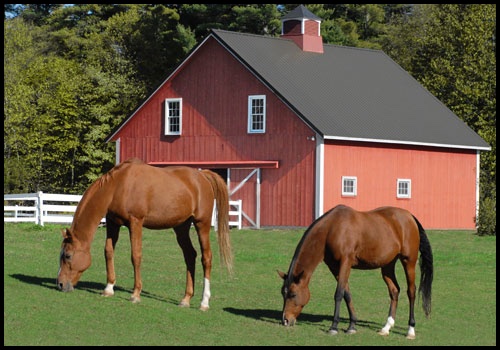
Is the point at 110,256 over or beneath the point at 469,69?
beneath

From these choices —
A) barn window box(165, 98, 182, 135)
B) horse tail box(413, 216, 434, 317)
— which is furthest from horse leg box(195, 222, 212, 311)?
barn window box(165, 98, 182, 135)

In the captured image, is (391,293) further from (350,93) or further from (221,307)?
(350,93)

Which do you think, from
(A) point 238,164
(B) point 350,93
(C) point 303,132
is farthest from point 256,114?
(B) point 350,93

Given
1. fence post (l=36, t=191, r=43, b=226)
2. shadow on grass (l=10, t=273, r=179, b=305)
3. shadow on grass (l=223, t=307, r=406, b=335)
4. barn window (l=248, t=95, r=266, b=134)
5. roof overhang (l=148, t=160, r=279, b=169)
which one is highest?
barn window (l=248, t=95, r=266, b=134)

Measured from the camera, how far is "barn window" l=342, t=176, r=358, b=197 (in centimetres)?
3766

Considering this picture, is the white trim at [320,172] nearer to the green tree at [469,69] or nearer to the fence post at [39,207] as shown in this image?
the fence post at [39,207]

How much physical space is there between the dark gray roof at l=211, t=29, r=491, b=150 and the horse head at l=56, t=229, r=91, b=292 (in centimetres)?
2084

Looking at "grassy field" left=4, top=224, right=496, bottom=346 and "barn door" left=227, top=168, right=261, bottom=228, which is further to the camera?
"barn door" left=227, top=168, right=261, bottom=228

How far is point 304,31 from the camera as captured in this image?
42.9 m

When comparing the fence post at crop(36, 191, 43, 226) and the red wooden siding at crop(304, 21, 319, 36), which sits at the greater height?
the red wooden siding at crop(304, 21, 319, 36)

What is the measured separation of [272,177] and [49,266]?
18015 mm

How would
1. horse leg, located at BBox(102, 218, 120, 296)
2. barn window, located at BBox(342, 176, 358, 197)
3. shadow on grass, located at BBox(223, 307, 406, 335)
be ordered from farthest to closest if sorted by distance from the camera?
barn window, located at BBox(342, 176, 358, 197)
horse leg, located at BBox(102, 218, 120, 296)
shadow on grass, located at BBox(223, 307, 406, 335)

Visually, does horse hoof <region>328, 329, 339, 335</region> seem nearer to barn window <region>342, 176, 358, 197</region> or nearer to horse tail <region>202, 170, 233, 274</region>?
horse tail <region>202, 170, 233, 274</region>

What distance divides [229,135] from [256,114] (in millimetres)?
1452
